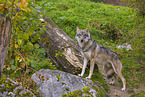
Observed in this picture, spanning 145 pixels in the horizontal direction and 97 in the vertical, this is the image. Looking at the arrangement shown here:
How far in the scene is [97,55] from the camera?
219 inches

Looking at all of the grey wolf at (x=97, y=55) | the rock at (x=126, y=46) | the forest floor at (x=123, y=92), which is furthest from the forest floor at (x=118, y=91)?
the rock at (x=126, y=46)

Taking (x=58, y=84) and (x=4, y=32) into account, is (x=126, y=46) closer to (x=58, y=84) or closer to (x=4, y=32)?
(x=58, y=84)

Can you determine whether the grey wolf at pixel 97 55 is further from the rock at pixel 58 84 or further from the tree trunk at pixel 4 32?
the tree trunk at pixel 4 32

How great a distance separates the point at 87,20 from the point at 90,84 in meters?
6.68

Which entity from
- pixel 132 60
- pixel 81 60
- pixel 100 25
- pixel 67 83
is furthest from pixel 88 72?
pixel 100 25

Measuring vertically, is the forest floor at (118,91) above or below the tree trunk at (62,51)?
below

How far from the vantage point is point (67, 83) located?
429cm

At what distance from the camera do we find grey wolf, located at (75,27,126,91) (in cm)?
532

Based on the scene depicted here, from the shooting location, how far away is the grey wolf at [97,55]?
5.32 metres

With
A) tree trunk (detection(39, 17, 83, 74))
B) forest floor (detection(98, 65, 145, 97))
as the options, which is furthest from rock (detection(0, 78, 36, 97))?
forest floor (detection(98, 65, 145, 97))

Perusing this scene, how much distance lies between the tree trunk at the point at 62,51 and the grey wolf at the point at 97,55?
0.31 meters

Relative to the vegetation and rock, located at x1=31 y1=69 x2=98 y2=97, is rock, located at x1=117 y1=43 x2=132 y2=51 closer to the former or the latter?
the vegetation

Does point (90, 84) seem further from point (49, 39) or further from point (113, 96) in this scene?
point (49, 39)

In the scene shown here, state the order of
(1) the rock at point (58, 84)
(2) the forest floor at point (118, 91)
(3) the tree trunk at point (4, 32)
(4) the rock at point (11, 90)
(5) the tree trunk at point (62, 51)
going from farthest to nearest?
(5) the tree trunk at point (62, 51) → (2) the forest floor at point (118, 91) → (1) the rock at point (58, 84) → (4) the rock at point (11, 90) → (3) the tree trunk at point (4, 32)
